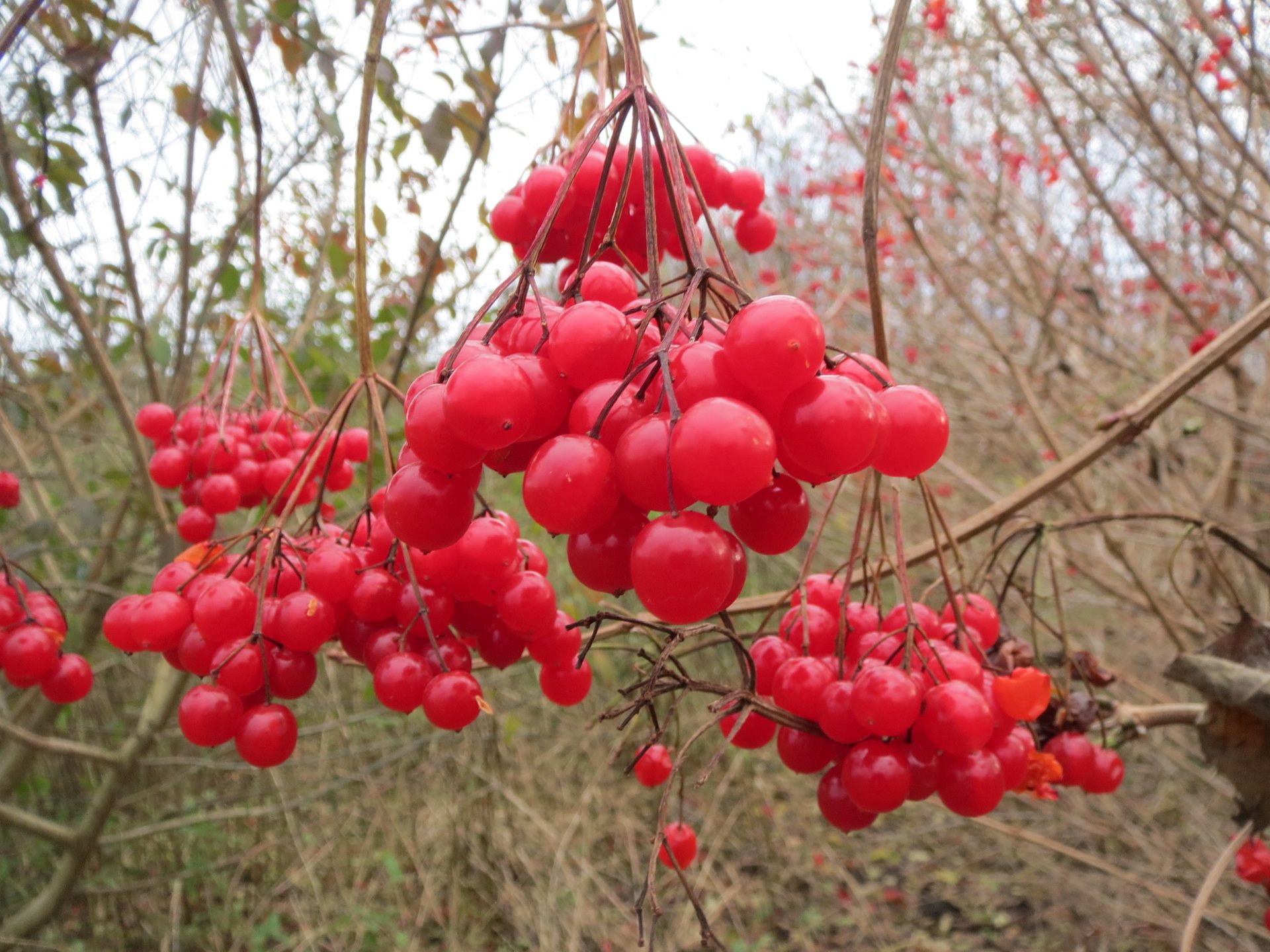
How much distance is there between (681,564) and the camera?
0.44 metres

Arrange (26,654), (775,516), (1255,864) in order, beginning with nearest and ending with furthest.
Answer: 1. (775,516)
2. (26,654)
3. (1255,864)

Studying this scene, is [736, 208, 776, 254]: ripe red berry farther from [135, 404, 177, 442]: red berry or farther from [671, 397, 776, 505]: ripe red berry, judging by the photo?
[135, 404, 177, 442]: red berry

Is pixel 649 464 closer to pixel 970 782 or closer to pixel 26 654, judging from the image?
pixel 970 782

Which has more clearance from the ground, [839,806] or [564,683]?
[564,683]

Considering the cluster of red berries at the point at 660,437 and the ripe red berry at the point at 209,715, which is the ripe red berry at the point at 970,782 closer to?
the cluster of red berries at the point at 660,437

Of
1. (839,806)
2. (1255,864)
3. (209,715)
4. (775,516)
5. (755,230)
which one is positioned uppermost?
(755,230)

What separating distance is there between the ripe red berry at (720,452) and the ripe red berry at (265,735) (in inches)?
21.8

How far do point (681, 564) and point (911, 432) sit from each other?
0.20 m

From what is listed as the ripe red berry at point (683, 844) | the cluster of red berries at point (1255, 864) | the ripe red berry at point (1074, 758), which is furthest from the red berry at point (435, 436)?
the cluster of red berries at point (1255, 864)

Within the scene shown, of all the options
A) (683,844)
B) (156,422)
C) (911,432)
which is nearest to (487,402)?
(911,432)

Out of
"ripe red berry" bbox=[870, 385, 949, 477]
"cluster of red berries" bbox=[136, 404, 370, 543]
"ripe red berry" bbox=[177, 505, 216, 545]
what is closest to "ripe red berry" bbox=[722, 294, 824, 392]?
"ripe red berry" bbox=[870, 385, 949, 477]

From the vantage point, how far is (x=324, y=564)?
779 millimetres

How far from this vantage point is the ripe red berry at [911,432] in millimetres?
529

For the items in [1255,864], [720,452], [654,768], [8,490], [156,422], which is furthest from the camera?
[8,490]
